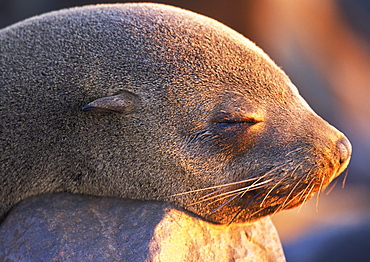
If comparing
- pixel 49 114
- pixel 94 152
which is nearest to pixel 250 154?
pixel 94 152

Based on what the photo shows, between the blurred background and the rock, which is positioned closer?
the rock

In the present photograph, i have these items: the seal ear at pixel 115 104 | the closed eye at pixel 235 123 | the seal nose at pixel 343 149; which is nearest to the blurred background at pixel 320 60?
the seal nose at pixel 343 149

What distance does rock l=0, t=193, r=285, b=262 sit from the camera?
2.60m

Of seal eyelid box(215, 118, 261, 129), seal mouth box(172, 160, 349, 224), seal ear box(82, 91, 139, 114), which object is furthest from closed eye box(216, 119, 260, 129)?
seal ear box(82, 91, 139, 114)

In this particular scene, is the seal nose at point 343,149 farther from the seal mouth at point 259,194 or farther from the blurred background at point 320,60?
the blurred background at point 320,60

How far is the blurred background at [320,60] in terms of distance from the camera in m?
6.81

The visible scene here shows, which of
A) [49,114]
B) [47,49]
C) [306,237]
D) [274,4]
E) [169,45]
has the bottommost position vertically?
[306,237]

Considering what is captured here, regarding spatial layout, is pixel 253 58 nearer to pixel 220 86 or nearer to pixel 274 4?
pixel 220 86

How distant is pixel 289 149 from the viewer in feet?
8.82

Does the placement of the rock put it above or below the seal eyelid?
below

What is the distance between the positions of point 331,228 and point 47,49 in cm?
461

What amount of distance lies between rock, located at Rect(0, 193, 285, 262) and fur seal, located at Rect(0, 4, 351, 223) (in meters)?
0.08

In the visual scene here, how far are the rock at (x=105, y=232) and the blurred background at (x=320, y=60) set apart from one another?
12.1 feet

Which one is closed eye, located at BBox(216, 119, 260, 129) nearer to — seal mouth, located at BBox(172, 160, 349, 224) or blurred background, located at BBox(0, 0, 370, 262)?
seal mouth, located at BBox(172, 160, 349, 224)
